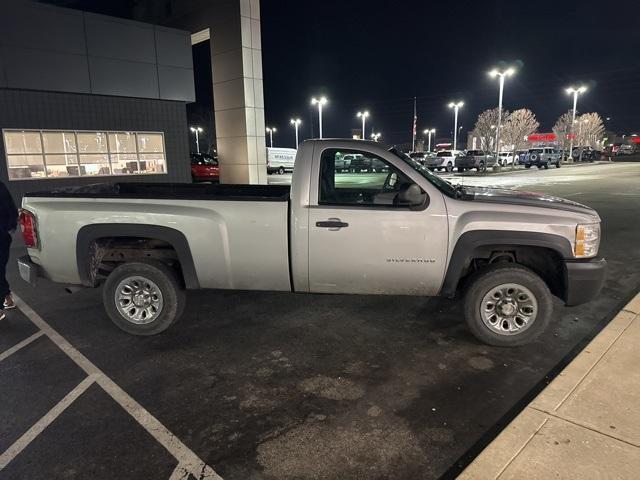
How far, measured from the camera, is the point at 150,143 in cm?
1736

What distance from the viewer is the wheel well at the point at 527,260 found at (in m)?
4.44

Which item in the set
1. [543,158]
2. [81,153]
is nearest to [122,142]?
[81,153]

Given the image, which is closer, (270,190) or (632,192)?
(270,190)

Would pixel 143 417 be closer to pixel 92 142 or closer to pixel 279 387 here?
pixel 279 387

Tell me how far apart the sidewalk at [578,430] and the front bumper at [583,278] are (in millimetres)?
565

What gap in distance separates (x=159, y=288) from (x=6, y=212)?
7.44ft

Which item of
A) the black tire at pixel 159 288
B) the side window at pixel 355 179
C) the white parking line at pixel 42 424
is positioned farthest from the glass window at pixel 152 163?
the white parking line at pixel 42 424

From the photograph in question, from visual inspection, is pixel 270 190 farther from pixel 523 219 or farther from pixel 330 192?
pixel 523 219

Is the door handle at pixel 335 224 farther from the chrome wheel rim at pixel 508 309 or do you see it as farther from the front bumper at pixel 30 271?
the front bumper at pixel 30 271

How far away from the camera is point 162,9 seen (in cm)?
2152

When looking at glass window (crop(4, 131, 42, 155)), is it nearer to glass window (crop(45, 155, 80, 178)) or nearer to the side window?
glass window (crop(45, 155, 80, 178))

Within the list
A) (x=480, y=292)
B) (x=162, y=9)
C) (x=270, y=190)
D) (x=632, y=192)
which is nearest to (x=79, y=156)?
(x=162, y=9)

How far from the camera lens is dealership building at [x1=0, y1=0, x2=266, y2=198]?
1371 cm

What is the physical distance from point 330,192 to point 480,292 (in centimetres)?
183
